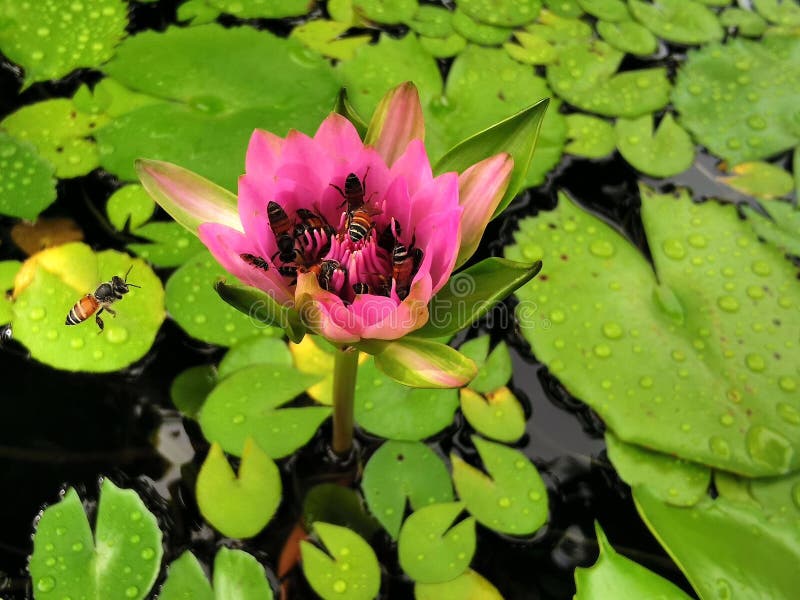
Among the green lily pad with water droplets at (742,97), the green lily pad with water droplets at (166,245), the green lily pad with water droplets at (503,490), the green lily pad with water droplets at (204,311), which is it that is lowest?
the green lily pad with water droplets at (503,490)

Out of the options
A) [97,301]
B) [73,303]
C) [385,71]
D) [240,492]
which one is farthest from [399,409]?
[385,71]

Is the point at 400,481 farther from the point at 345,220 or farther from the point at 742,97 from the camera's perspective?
the point at 742,97

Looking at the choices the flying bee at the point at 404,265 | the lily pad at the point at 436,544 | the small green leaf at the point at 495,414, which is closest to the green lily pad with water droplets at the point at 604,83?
the small green leaf at the point at 495,414

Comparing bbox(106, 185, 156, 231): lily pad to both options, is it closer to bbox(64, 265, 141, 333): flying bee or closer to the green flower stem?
bbox(64, 265, 141, 333): flying bee

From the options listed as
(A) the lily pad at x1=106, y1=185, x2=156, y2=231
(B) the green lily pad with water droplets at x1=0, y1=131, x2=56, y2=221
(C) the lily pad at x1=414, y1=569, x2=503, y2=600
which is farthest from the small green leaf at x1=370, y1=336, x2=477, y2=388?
(B) the green lily pad with water droplets at x1=0, y1=131, x2=56, y2=221

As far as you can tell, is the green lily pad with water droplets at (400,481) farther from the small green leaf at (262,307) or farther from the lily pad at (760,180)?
the lily pad at (760,180)

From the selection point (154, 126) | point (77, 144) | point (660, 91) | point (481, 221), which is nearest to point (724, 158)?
point (660, 91)
